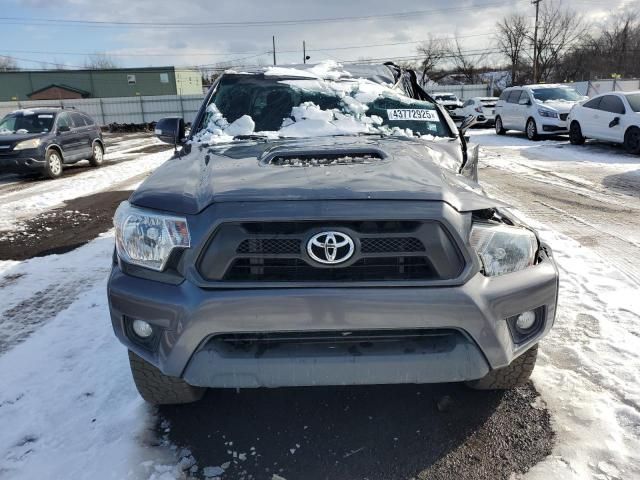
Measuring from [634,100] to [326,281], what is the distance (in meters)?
13.6

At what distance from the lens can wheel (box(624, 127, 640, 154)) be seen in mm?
12203

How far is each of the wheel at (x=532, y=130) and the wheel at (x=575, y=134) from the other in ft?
7.25

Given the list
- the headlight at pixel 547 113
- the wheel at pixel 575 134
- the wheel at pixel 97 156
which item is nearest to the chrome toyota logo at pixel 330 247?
the wheel at pixel 97 156

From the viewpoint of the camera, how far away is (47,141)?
1234 centimetres

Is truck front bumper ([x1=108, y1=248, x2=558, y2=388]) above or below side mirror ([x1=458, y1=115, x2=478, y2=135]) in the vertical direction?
below

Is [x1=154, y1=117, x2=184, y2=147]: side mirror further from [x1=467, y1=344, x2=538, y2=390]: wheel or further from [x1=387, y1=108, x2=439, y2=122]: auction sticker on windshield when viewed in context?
[x1=467, y1=344, x2=538, y2=390]: wheel

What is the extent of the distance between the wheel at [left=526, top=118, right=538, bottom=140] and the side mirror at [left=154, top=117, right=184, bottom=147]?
1539 centimetres

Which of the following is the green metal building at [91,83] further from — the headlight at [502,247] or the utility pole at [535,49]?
the headlight at [502,247]

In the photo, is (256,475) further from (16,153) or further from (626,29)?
(626,29)

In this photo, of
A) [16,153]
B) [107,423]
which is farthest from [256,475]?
[16,153]

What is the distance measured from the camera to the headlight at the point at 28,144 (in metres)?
11.7

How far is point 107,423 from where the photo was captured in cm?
265

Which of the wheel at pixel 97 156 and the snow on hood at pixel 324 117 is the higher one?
the snow on hood at pixel 324 117

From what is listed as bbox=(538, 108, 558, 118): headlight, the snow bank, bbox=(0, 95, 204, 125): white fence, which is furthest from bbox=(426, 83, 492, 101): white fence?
the snow bank
